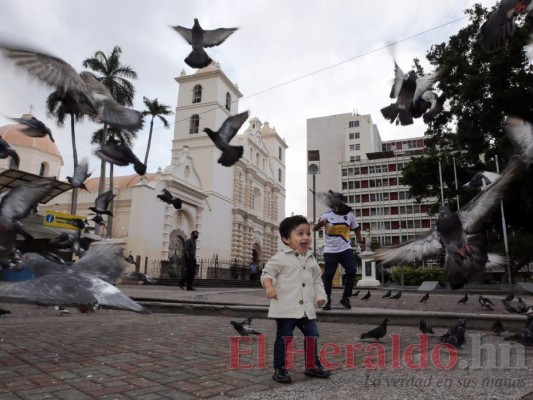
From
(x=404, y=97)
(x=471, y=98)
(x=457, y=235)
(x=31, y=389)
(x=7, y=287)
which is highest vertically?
(x=471, y=98)

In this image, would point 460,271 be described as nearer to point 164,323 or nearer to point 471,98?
point 164,323

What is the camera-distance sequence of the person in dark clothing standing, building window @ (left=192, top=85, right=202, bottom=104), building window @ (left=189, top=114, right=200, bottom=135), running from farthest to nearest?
building window @ (left=192, top=85, right=202, bottom=104) < building window @ (left=189, top=114, right=200, bottom=135) < the person in dark clothing standing

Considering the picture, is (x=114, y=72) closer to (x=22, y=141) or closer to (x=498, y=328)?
(x=22, y=141)

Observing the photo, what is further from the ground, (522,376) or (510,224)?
(510,224)

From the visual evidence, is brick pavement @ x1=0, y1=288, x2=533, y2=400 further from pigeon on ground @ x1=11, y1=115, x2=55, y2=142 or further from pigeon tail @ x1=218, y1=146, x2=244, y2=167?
pigeon on ground @ x1=11, y1=115, x2=55, y2=142

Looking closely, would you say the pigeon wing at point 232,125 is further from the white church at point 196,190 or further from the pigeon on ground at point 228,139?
the white church at point 196,190

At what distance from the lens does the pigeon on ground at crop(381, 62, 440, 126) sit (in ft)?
16.2

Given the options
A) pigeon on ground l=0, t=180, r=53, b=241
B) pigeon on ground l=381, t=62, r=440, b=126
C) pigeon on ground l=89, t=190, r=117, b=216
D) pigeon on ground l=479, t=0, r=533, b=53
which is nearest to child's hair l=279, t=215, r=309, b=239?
pigeon on ground l=381, t=62, r=440, b=126

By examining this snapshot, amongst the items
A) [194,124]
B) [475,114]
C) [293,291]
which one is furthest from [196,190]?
[293,291]

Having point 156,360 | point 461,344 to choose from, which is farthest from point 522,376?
point 156,360

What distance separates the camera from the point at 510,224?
69.6ft

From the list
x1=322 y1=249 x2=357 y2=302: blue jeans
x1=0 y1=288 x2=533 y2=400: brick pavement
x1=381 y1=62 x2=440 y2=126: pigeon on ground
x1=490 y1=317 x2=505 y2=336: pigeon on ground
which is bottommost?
x1=0 y1=288 x2=533 y2=400: brick pavement

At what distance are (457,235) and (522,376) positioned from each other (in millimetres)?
1526

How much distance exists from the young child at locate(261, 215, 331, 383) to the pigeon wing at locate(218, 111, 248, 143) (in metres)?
2.23
